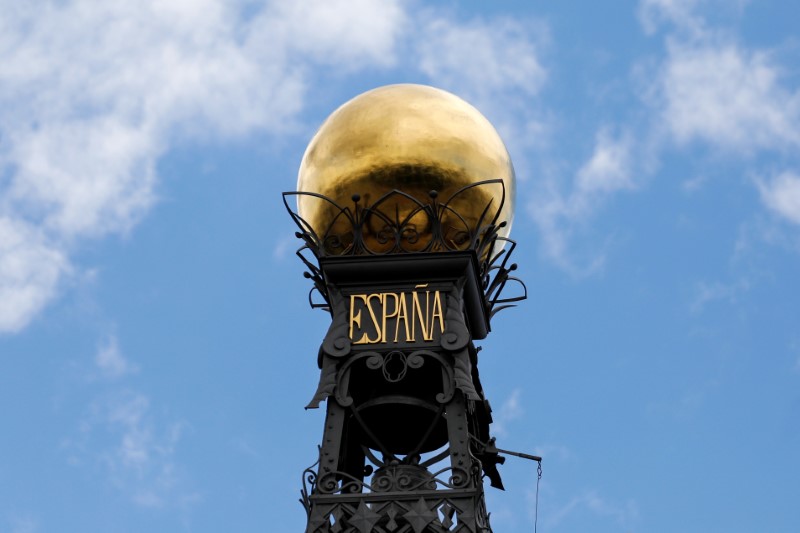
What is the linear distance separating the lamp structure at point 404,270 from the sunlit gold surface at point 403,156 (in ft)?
0.06

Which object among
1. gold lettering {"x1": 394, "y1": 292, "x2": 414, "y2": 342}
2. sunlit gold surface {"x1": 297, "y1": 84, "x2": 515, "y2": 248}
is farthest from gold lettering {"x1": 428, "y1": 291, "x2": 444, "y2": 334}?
sunlit gold surface {"x1": 297, "y1": 84, "x2": 515, "y2": 248}

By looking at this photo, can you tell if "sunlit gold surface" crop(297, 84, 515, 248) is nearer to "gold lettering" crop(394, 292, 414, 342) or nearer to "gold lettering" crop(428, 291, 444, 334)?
"gold lettering" crop(428, 291, 444, 334)

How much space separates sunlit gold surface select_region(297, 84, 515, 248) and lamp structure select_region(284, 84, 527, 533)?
0.02 metres

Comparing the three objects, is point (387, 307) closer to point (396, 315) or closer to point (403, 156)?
point (396, 315)

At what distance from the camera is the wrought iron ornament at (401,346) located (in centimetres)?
1900

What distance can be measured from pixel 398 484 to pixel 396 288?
260 centimetres

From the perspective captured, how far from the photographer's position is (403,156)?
20.5 metres

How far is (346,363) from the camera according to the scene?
64.5 ft

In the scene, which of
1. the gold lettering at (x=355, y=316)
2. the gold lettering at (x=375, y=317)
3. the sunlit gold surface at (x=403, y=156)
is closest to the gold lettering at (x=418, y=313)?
the gold lettering at (x=375, y=317)

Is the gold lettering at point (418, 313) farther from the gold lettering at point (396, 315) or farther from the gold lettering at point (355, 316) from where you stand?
the gold lettering at point (355, 316)

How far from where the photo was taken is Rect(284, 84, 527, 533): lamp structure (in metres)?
19.6

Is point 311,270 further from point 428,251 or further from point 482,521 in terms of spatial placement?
point 482,521

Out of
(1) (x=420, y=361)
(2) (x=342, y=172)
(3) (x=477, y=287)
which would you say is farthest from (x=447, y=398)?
(2) (x=342, y=172)

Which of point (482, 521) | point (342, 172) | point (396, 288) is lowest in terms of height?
point (482, 521)
